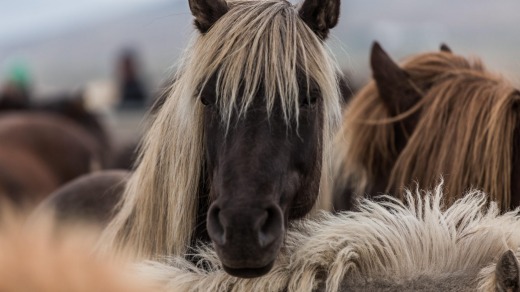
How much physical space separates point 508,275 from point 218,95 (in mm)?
1216

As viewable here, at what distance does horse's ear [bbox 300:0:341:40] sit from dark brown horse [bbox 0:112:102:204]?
488 centimetres

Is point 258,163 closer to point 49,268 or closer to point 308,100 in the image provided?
point 308,100

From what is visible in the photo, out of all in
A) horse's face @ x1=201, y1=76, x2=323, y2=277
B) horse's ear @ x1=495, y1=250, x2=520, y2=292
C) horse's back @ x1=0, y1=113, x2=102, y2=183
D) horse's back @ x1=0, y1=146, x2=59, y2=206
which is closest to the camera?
horse's ear @ x1=495, y1=250, x2=520, y2=292

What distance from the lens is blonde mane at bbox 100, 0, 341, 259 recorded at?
326cm

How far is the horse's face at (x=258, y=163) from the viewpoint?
285 centimetres

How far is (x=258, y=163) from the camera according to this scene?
121 inches

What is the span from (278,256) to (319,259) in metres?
0.18

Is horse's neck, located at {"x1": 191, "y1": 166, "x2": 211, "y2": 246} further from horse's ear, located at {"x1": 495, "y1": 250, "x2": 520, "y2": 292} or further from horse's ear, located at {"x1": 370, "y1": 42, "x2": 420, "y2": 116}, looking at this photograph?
horse's ear, located at {"x1": 370, "y1": 42, "x2": 420, "y2": 116}

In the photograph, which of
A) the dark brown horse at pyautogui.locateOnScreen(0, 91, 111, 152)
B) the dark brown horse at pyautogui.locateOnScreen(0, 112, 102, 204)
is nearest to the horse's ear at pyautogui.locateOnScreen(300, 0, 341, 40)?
the dark brown horse at pyautogui.locateOnScreen(0, 112, 102, 204)

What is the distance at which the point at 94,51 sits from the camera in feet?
397

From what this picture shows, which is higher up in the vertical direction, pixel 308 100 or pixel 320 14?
pixel 320 14

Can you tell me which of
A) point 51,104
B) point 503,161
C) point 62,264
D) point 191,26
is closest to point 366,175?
point 503,161

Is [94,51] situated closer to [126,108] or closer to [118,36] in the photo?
[118,36]

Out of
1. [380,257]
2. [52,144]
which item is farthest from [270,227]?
[52,144]
